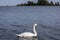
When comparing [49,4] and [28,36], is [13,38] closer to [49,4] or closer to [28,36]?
[28,36]

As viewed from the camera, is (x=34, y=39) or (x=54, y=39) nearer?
(x=34, y=39)

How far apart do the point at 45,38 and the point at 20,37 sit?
13.5ft

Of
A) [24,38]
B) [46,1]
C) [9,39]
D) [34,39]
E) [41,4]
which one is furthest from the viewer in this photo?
[41,4]

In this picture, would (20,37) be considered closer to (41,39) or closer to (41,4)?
(41,39)

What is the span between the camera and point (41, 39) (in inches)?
821

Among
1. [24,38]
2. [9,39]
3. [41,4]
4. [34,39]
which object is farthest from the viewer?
[41,4]

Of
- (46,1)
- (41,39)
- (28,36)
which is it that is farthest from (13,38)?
(46,1)

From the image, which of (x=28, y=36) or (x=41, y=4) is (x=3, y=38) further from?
(x=41, y=4)

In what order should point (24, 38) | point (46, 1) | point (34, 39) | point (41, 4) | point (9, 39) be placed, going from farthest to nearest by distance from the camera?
point (41, 4) < point (46, 1) < point (9, 39) < point (34, 39) < point (24, 38)

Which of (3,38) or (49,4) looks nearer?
(3,38)

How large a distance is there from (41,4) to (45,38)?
503 feet

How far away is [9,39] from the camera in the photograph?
20922 millimetres

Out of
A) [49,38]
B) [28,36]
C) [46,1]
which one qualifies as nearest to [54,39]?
[49,38]

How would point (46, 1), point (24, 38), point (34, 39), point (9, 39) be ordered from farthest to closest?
point (46, 1) < point (9, 39) < point (34, 39) < point (24, 38)
